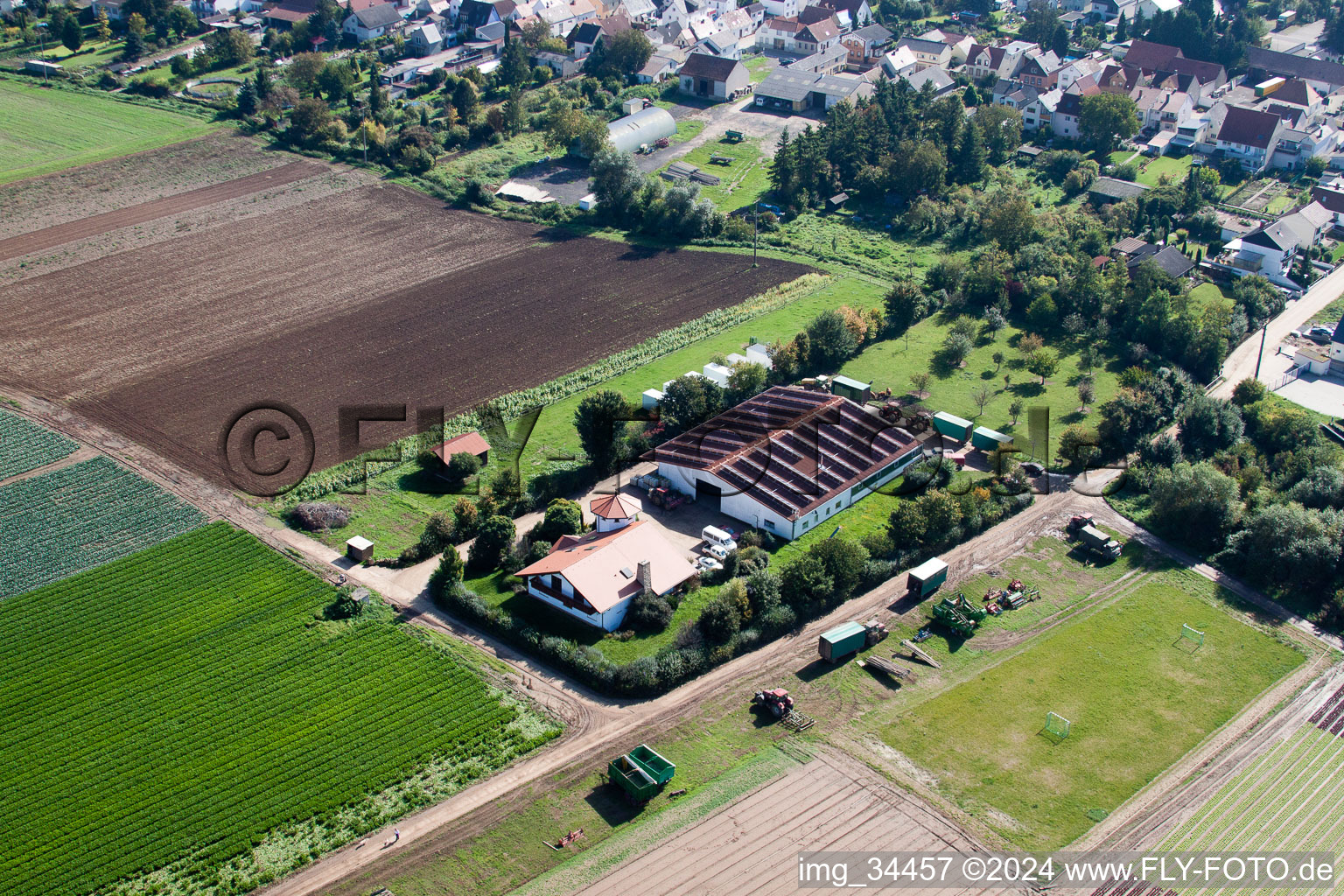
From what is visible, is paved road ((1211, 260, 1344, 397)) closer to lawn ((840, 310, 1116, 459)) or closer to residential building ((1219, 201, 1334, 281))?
residential building ((1219, 201, 1334, 281))

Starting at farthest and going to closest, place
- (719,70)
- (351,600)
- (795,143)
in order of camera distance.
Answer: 1. (719,70)
2. (795,143)
3. (351,600)

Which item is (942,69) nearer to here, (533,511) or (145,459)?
(533,511)

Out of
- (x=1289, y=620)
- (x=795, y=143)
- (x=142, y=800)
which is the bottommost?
(x=1289, y=620)

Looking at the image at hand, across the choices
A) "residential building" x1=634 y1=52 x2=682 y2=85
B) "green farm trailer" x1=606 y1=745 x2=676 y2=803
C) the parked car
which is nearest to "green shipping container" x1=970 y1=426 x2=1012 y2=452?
the parked car

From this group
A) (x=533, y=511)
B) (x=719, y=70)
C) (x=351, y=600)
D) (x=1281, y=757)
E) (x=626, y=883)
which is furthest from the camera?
(x=719, y=70)

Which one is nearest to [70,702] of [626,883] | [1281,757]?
[626,883]

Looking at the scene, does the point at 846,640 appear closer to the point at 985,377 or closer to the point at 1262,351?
the point at 985,377
